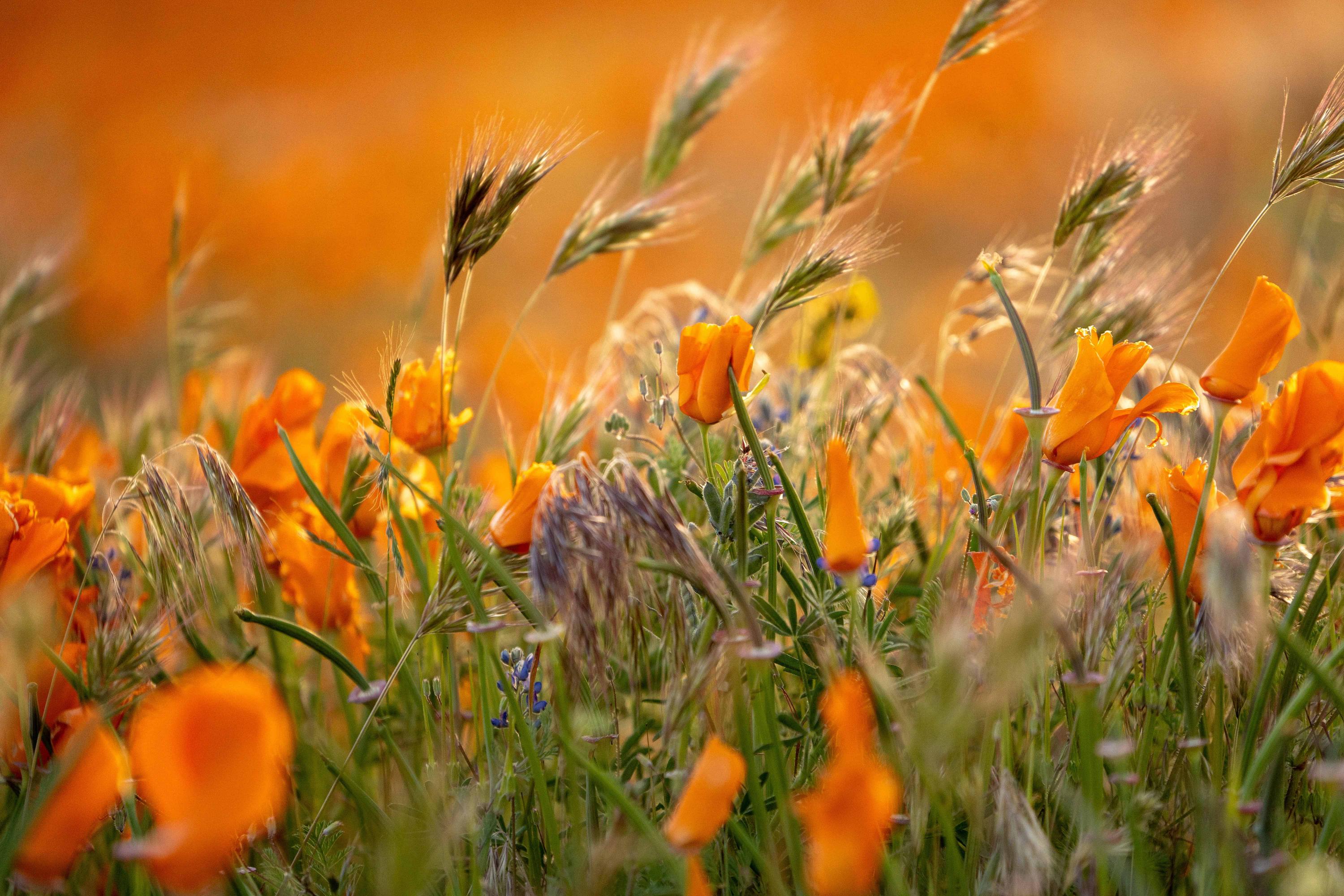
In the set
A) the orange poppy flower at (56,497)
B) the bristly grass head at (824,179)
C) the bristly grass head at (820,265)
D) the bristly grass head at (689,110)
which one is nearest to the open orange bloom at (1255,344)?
the bristly grass head at (820,265)

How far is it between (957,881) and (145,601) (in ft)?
2.61

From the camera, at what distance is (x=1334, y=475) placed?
24.1 inches

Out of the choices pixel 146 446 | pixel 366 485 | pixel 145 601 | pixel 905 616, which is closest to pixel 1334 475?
pixel 905 616

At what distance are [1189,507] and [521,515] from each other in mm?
446

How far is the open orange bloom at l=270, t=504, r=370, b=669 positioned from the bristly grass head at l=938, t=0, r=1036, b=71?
779 millimetres

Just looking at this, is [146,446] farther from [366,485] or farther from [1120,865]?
[1120,865]

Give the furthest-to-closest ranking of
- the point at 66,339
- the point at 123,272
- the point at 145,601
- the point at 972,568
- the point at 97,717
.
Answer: the point at 123,272 < the point at 66,339 < the point at 145,601 < the point at 972,568 < the point at 97,717

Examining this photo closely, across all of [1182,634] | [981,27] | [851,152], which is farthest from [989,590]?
[981,27]

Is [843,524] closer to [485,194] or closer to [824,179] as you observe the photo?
[485,194]

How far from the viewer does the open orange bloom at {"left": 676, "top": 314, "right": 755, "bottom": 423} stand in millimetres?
594

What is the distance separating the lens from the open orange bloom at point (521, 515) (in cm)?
Answer: 59

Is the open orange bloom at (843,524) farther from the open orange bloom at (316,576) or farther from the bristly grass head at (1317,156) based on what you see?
the open orange bloom at (316,576)

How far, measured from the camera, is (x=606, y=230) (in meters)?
0.83

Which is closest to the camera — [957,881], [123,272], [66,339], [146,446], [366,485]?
[957,881]
